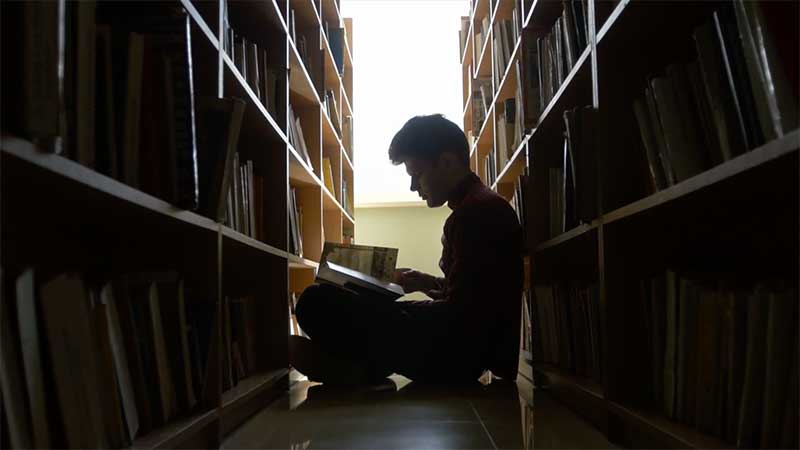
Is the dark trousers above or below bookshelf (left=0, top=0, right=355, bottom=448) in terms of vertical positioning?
below

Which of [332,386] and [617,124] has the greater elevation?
[617,124]

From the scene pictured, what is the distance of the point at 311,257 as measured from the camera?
358cm

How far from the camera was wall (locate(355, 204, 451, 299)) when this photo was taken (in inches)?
219

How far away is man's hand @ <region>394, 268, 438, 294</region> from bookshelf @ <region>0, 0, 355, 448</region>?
0.43m

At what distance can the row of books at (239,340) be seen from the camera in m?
1.76

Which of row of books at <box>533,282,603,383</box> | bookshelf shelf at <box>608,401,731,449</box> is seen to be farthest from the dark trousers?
bookshelf shelf at <box>608,401,731,449</box>

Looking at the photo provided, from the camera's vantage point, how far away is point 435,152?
247 cm

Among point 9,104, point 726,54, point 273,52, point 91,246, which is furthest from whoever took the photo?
point 273,52

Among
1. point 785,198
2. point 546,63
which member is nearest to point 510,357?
point 546,63

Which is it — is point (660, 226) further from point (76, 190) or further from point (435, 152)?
point (435, 152)

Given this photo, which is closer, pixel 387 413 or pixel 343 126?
pixel 387 413

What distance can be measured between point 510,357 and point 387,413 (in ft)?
2.38

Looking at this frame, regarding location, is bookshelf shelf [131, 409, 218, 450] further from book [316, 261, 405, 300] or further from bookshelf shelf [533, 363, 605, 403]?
book [316, 261, 405, 300]

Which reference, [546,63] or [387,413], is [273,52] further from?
[387,413]
